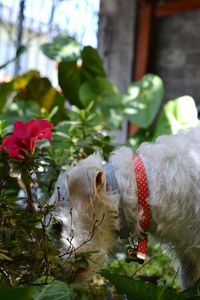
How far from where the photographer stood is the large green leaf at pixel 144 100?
10.8ft

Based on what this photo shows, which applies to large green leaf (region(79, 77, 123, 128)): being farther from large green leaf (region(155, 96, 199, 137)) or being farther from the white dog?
the white dog

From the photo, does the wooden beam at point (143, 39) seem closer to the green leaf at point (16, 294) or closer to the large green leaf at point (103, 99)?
the large green leaf at point (103, 99)

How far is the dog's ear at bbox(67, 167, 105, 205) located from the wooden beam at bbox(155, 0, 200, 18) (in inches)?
127

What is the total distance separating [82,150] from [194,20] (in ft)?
8.96

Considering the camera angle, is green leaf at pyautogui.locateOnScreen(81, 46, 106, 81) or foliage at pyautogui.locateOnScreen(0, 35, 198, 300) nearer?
foliage at pyautogui.locateOnScreen(0, 35, 198, 300)

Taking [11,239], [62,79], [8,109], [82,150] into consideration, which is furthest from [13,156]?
[62,79]

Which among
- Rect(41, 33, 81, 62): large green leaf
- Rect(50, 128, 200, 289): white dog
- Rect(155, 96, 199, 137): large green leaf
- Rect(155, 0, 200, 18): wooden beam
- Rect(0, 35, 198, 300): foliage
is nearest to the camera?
Rect(0, 35, 198, 300): foliage

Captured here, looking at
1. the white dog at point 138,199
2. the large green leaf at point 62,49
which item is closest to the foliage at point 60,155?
the large green leaf at point 62,49

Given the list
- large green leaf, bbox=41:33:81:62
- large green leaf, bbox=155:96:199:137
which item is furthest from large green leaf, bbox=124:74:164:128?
large green leaf, bbox=41:33:81:62

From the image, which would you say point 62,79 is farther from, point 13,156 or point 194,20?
point 13,156

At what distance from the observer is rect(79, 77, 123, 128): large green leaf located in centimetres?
336

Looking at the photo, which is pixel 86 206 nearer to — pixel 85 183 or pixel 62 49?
pixel 85 183

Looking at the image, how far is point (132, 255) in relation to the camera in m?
1.87

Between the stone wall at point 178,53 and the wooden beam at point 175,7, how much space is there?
44 mm
